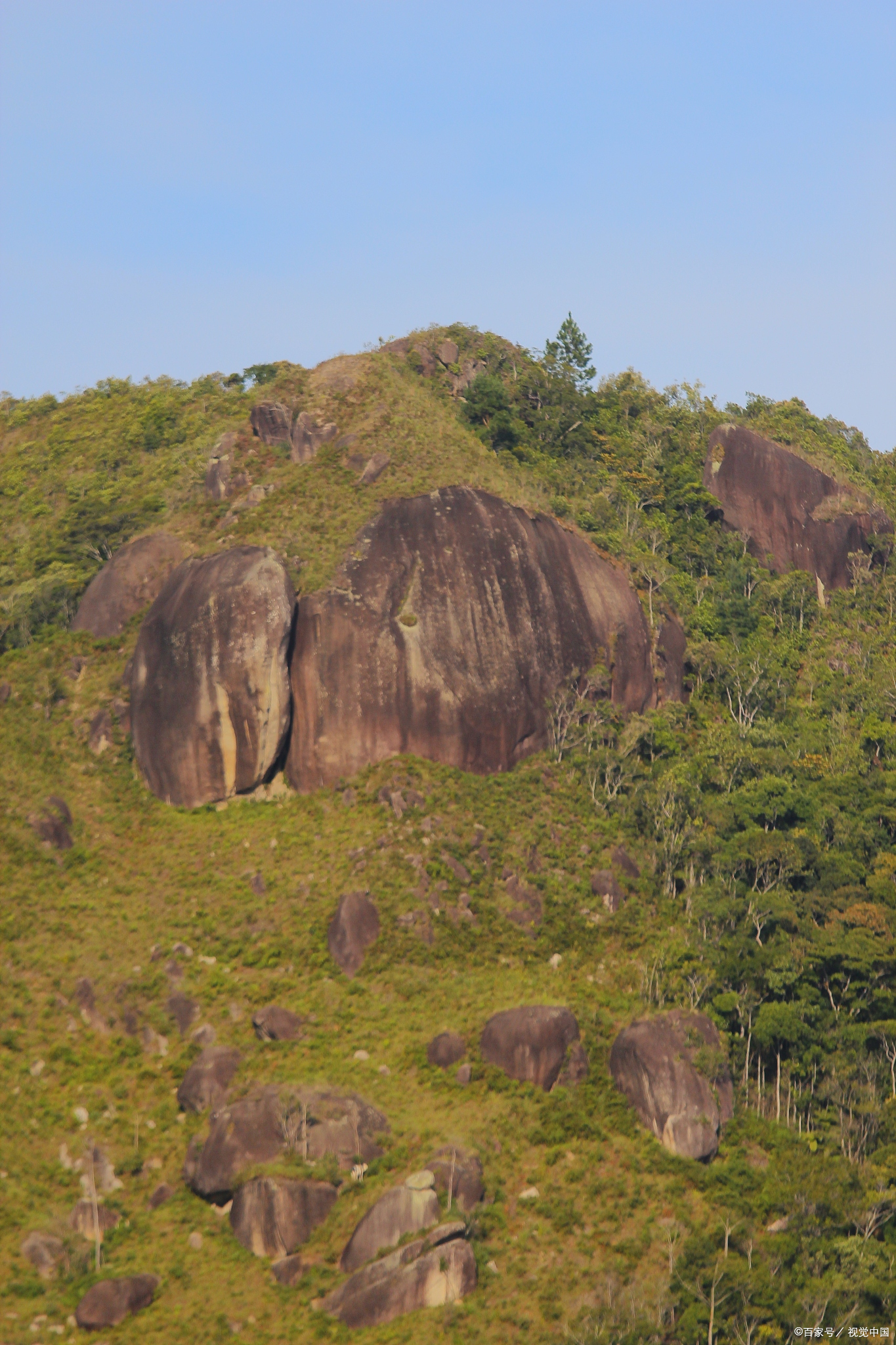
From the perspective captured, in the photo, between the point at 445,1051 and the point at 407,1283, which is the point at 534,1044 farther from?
the point at 407,1283

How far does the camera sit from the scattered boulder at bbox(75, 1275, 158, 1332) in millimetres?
33281

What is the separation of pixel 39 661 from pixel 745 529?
35196 mm

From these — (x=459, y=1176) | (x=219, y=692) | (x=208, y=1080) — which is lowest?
(x=459, y=1176)

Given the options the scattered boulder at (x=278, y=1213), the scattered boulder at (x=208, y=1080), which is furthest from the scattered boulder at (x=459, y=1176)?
the scattered boulder at (x=208, y=1080)

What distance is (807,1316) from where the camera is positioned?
33.6 meters

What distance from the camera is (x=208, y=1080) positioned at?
39500 mm

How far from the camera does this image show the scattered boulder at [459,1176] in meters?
35.5

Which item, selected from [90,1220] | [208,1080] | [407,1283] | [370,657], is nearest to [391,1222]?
[407,1283]

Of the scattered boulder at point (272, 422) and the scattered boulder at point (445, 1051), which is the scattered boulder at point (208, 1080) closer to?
the scattered boulder at point (445, 1051)

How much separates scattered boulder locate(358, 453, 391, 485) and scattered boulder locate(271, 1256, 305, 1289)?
31.5 m

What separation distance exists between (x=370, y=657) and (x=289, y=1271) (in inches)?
867

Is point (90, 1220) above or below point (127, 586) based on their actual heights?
below

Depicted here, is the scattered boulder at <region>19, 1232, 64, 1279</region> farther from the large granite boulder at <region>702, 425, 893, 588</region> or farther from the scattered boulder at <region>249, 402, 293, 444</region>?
the large granite boulder at <region>702, 425, 893, 588</region>

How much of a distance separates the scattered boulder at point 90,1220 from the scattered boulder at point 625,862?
65.2 feet
